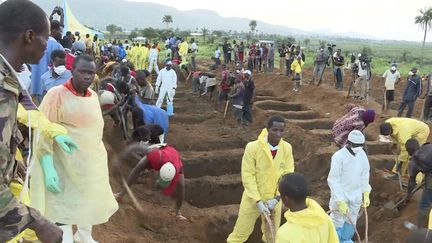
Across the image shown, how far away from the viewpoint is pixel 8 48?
1.94 metres

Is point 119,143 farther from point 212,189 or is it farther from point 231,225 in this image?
point 231,225

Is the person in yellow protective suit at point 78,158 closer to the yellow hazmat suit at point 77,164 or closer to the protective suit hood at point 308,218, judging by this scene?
the yellow hazmat suit at point 77,164

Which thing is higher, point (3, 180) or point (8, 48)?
point (8, 48)

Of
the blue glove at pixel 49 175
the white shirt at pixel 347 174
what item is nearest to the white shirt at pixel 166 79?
the white shirt at pixel 347 174

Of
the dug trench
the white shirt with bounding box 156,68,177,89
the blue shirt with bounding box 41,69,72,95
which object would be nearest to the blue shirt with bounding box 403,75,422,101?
the dug trench

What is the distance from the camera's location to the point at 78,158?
3578mm

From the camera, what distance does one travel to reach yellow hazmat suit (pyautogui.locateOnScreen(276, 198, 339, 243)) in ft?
9.86

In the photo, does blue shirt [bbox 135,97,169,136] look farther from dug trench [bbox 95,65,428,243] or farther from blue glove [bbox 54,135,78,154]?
blue glove [bbox 54,135,78,154]

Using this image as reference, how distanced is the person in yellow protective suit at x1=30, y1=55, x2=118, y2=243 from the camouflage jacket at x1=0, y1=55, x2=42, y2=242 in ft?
5.17

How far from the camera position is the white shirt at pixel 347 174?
521 centimetres

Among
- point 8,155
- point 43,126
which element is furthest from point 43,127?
point 8,155

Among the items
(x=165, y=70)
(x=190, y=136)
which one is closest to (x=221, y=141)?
(x=190, y=136)

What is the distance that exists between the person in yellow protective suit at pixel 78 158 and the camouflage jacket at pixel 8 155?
62.0 inches

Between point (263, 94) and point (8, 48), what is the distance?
1700 centimetres
